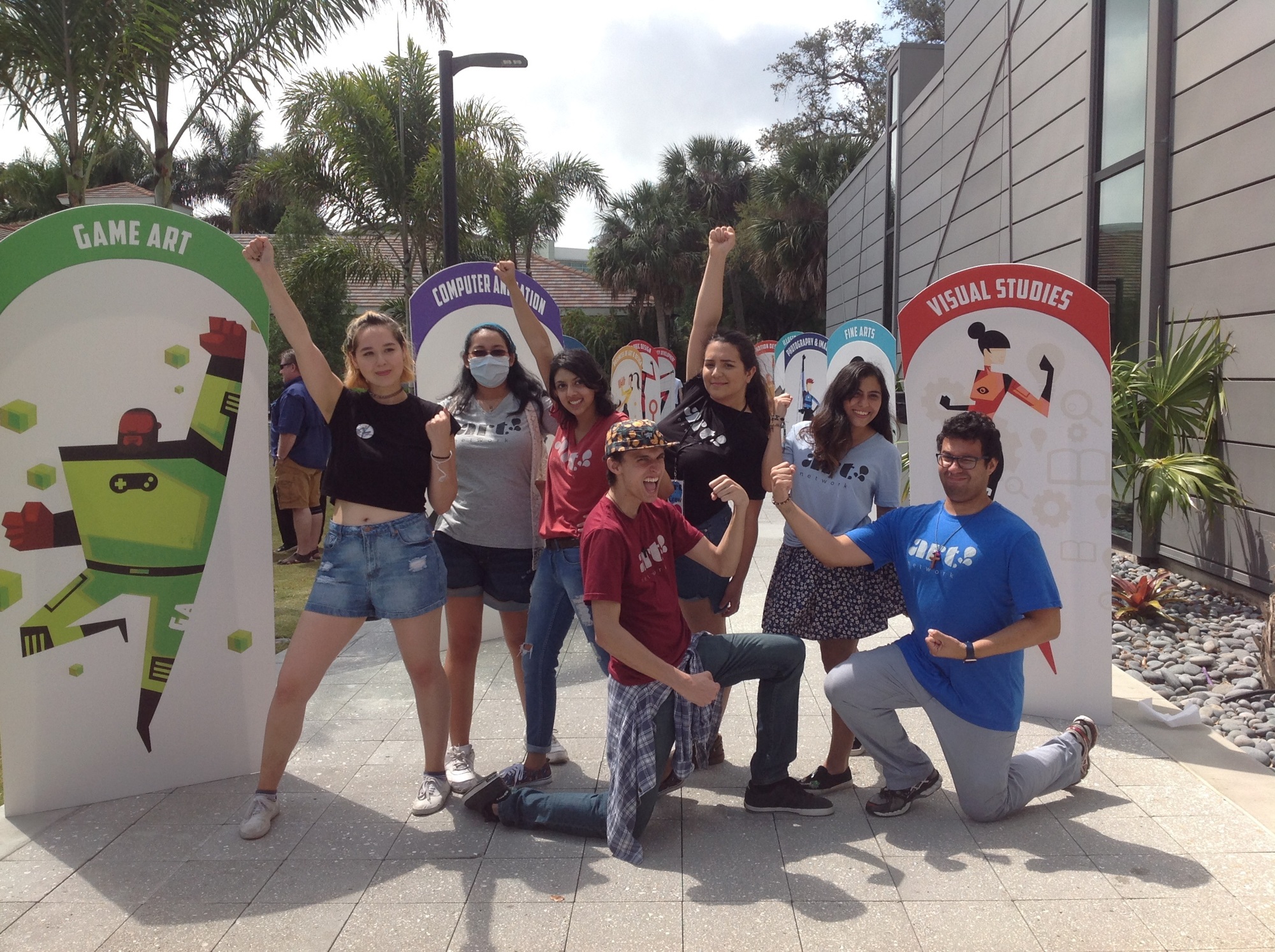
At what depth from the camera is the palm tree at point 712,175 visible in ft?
139

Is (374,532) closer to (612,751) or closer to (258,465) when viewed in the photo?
(258,465)

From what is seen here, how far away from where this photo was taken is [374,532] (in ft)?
11.4

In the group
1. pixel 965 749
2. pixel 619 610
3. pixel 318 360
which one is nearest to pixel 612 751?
pixel 619 610

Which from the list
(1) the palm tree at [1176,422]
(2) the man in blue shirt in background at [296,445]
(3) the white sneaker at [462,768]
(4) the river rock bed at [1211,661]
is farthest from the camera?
(2) the man in blue shirt in background at [296,445]

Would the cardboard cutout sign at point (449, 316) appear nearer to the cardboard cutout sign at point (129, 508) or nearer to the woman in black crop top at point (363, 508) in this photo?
the cardboard cutout sign at point (129, 508)

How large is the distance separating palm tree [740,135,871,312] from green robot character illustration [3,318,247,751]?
3041cm

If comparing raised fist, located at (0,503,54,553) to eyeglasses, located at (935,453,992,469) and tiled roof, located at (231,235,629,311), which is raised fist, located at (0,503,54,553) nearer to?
eyeglasses, located at (935,453,992,469)

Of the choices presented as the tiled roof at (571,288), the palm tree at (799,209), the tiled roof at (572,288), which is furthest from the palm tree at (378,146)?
the tiled roof at (572,288)

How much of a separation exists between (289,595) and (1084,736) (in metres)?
5.80

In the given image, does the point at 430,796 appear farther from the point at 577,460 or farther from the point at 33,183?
the point at 33,183

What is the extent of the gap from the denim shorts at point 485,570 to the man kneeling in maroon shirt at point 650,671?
28.5 inches

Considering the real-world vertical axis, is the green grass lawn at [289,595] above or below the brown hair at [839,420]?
below

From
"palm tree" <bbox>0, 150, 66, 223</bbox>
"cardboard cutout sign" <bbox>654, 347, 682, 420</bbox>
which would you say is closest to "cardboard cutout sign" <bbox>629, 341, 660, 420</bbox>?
"cardboard cutout sign" <bbox>654, 347, 682, 420</bbox>

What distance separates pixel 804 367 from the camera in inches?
540
